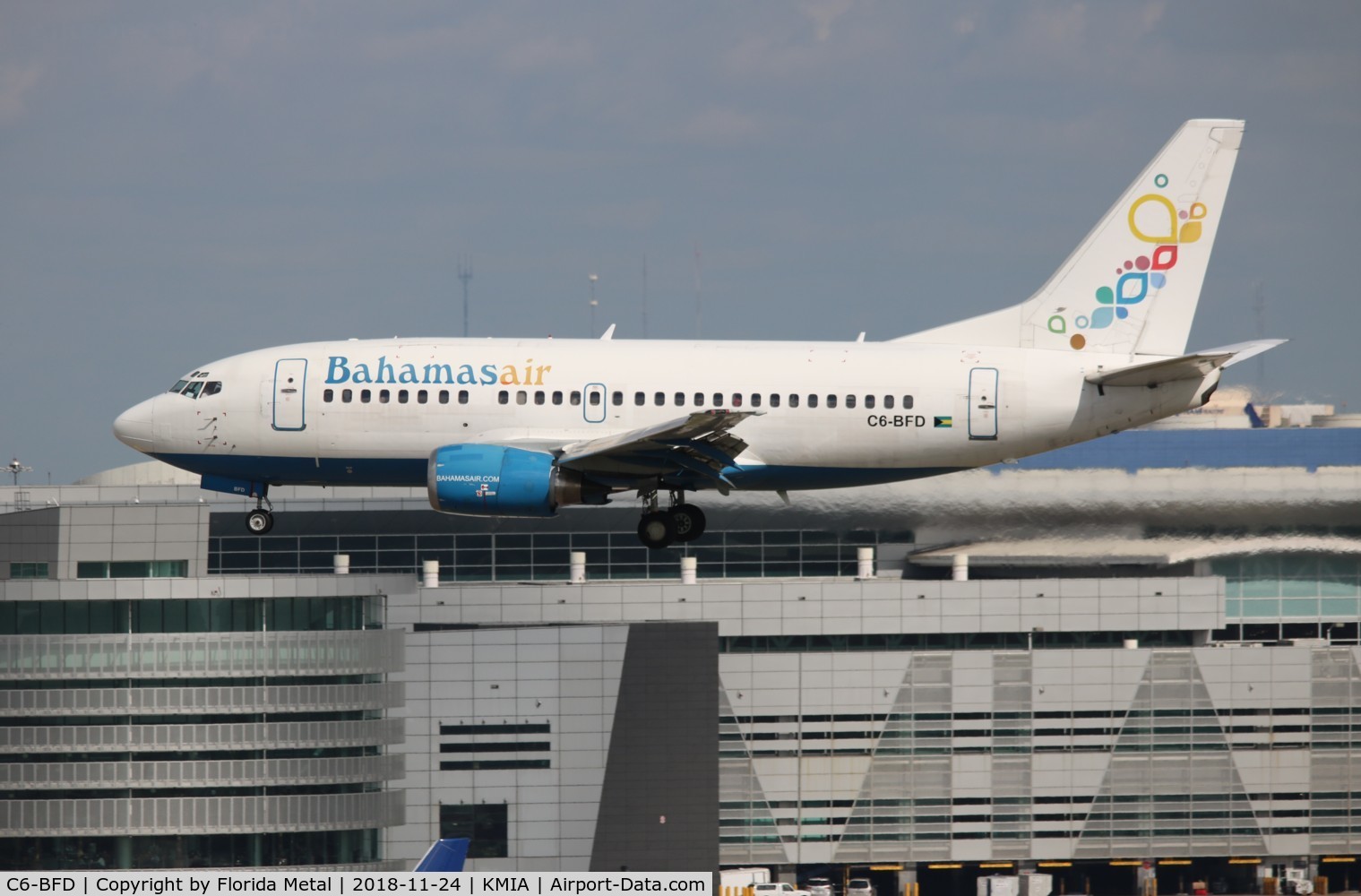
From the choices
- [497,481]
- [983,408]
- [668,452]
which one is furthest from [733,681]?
[497,481]

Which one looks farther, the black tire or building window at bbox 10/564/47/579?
building window at bbox 10/564/47/579

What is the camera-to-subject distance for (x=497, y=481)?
152 ft

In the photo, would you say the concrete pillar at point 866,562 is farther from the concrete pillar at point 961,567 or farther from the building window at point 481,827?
the building window at point 481,827

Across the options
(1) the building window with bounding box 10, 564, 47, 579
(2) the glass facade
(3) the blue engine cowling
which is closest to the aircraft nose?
(3) the blue engine cowling

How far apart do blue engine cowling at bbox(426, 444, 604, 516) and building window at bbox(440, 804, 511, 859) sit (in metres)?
28.9

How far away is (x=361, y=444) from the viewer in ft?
159

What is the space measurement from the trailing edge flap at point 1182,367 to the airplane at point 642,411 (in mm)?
48

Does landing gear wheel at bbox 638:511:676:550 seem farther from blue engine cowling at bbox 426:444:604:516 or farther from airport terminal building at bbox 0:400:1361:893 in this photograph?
airport terminal building at bbox 0:400:1361:893

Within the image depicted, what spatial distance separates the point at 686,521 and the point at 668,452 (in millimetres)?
3040

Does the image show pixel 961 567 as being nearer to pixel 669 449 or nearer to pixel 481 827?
pixel 481 827

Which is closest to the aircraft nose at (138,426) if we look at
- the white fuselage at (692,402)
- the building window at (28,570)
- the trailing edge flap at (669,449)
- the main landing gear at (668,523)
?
the white fuselage at (692,402)

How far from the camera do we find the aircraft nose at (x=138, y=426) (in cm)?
5059

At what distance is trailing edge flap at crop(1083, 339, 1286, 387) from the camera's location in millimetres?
46469

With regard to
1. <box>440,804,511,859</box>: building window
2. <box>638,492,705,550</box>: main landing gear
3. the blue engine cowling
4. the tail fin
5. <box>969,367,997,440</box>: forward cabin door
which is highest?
the tail fin
